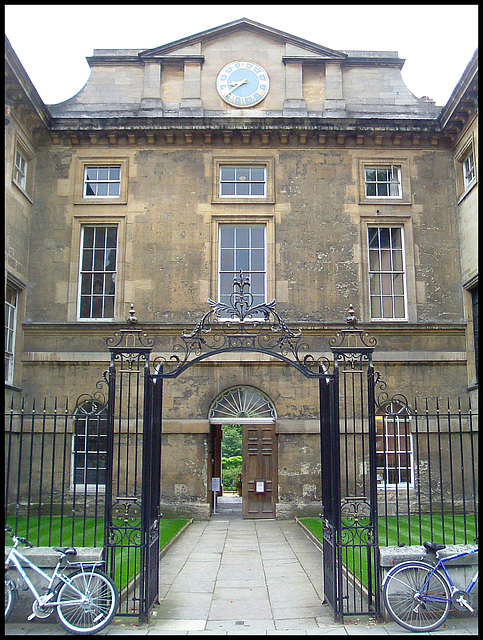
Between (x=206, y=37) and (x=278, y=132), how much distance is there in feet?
13.2

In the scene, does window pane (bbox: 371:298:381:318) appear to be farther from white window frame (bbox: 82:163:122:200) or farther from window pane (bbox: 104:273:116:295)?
white window frame (bbox: 82:163:122:200)

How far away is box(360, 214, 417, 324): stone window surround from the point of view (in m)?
17.4

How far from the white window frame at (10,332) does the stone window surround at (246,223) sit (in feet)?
18.2

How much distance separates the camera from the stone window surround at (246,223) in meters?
17.6

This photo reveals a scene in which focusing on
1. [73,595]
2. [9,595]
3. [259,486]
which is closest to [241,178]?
[259,486]

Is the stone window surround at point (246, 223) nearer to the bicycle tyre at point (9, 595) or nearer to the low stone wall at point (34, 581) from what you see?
the low stone wall at point (34, 581)

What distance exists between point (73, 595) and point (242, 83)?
15804 millimetres

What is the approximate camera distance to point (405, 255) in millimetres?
17844

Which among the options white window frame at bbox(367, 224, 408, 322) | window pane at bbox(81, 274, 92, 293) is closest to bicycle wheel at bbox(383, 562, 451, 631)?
white window frame at bbox(367, 224, 408, 322)

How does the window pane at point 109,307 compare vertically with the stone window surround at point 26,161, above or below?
below

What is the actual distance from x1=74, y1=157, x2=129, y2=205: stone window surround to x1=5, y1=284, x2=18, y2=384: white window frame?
3.47 m

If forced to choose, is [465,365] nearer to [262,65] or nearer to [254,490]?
[254,490]

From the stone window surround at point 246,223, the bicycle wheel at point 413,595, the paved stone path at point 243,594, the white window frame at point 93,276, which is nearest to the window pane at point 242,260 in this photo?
the stone window surround at point 246,223

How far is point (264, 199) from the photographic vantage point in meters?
18.1
